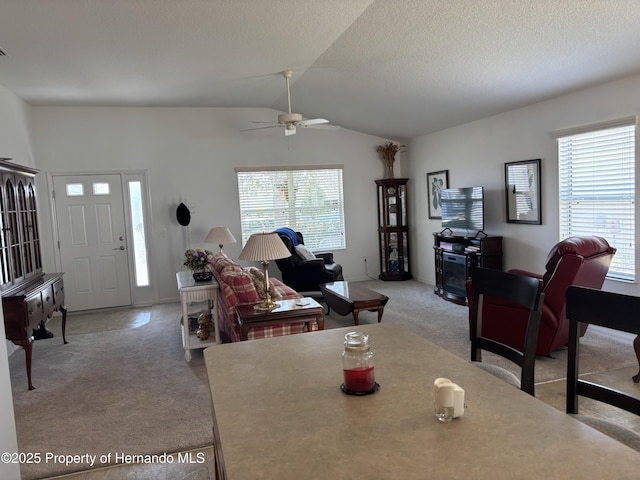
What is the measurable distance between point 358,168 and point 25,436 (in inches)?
236

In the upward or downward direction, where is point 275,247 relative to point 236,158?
downward

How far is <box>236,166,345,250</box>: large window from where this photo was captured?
Answer: 7.33 m

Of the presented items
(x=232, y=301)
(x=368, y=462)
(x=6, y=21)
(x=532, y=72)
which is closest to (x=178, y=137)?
(x=6, y=21)

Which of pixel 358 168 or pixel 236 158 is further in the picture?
pixel 358 168

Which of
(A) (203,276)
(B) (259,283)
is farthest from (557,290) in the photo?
(A) (203,276)

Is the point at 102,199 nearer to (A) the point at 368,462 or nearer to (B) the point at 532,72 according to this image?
(B) the point at 532,72

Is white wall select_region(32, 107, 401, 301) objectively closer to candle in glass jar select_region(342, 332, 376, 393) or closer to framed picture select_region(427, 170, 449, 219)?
framed picture select_region(427, 170, 449, 219)

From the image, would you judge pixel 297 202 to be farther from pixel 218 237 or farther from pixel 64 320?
pixel 64 320

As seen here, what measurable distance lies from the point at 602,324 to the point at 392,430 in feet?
2.88

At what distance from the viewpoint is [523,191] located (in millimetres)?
5422

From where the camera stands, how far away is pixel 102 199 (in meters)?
6.65

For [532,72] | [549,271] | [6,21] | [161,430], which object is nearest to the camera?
[161,430]

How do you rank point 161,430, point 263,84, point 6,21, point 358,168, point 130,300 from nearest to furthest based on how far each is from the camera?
1. point 161,430
2. point 6,21
3. point 263,84
4. point 130,300
5. point 358,168

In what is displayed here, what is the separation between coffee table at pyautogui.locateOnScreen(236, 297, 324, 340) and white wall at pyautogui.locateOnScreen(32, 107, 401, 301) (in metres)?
4.06
